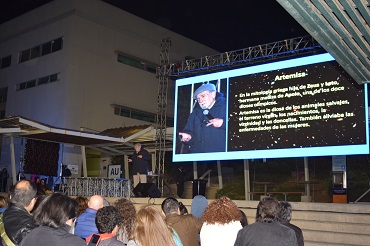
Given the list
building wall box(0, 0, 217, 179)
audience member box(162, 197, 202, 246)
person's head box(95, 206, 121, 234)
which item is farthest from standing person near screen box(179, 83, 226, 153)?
person's head box(95, 206, 121, 234)

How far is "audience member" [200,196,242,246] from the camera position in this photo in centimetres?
431

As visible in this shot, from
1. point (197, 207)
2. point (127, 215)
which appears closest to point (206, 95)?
point (197, 207)

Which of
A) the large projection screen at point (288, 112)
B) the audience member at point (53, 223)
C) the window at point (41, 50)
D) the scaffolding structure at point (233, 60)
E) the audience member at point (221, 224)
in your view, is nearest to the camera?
the audience member at point (53, 223)

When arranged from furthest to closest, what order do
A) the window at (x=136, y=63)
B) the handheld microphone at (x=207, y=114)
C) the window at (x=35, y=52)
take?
the window at (x=35, y=52) → the window at (x=136, y=63) → the handheld microphone at (x=207, y=114)

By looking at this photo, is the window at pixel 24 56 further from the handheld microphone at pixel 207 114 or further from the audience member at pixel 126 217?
the audience member at pixel 126 217

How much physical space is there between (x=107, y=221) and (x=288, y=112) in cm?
939

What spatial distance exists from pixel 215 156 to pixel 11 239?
1036 cm

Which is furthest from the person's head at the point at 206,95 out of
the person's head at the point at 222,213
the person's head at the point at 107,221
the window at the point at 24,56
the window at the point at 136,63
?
the window at the point at 24,56

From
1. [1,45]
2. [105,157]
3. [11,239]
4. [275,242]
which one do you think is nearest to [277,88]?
[275,242]

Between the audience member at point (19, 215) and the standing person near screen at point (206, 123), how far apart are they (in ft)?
33.1

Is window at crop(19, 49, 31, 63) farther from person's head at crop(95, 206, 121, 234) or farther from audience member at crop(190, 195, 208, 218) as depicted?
person's head at crop(95, 206, 121, 234)

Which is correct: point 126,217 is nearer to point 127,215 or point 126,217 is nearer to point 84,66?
point 127,215

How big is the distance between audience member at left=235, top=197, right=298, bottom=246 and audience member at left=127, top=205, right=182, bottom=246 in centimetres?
89

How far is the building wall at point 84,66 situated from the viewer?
2317 cm
